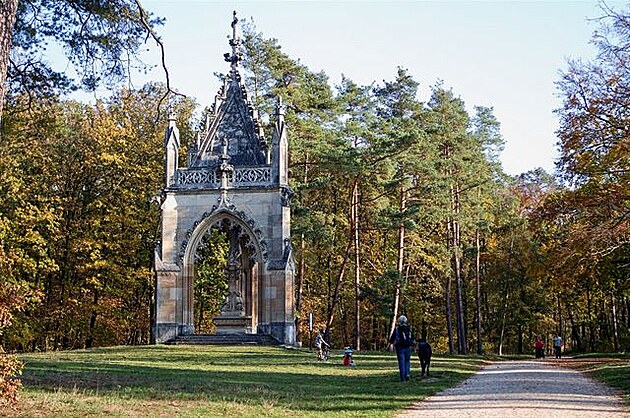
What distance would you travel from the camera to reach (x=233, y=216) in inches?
1158

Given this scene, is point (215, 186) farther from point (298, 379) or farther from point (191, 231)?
point (298, 379)

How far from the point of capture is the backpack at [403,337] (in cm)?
1681

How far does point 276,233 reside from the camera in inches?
1145

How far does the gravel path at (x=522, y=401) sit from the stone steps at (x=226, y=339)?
11920 millimetres

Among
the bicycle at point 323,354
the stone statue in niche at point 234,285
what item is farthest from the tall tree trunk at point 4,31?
the stone statue in niche at point 234,285

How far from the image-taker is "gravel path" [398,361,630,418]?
11266mm

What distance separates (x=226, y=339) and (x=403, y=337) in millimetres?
12750

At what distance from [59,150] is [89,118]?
221 centimetres

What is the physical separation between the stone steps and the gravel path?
11.9 meters

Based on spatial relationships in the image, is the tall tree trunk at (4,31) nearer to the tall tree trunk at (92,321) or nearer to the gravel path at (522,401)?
the gravel path at (522,401)

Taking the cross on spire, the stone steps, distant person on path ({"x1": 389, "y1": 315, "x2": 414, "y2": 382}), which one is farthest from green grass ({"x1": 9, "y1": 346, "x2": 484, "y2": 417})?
the cross on spire

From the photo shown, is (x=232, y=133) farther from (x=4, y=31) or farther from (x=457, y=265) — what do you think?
(x=4, y=31)

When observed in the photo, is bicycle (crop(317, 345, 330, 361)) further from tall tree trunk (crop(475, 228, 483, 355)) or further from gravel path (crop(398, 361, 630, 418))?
tall tree trunk (crop(475, 228, 483, 355))

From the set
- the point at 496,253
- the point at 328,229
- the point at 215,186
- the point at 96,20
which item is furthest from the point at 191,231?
the point at 496,253
